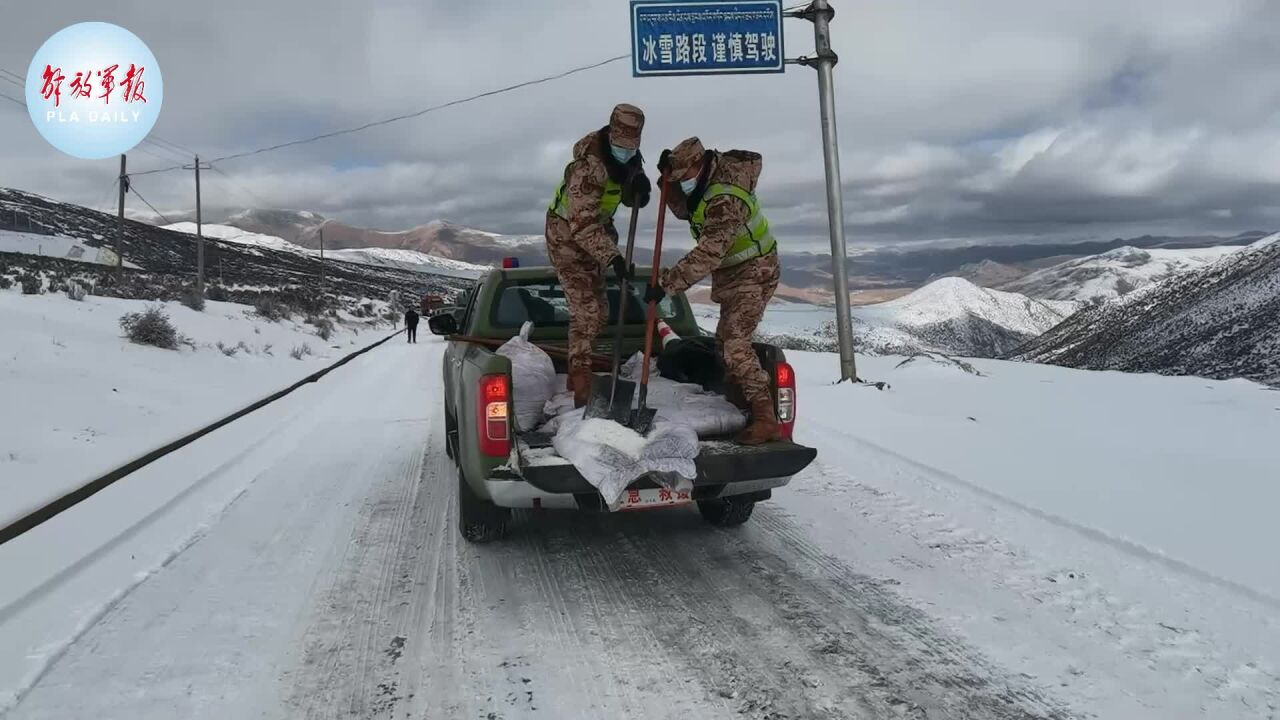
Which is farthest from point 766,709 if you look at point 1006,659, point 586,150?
point 586,150

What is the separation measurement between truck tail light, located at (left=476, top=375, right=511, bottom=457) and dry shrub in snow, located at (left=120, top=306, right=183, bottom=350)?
40.5 feet

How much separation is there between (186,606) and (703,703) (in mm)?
2581

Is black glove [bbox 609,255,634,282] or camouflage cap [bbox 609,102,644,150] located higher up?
camouflage cap [bbox 609,102,644,150]

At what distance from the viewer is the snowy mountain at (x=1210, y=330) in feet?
61.3

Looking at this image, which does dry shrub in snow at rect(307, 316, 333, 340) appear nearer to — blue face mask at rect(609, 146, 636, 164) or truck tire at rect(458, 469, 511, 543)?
truck tire at rect(458, 469, 511, 543)

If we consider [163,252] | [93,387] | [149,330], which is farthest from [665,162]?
[163,252]

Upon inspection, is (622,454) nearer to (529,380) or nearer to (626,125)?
(529,380)

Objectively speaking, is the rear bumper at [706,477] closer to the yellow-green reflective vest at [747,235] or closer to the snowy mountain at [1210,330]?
the yellow-green reflective vest at [747,235]

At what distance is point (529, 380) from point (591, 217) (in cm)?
104

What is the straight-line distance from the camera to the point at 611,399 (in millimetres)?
4336

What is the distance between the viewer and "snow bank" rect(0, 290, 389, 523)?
6.74 m

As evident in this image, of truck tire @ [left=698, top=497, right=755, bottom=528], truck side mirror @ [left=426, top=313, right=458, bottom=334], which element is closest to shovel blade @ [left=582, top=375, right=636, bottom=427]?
truck tire @ [left=698, top=497, right=755, bottom=528]

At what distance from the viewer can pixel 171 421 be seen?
928 centimetres

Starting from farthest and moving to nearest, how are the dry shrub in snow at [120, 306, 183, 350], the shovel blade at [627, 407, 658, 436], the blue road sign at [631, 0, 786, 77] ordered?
the dry shrub in snow at [120, 306, 183, 350] < the blue road sign at [631, 0, 786, 77] < the shovel blade at [627, 407, 658, 436]
